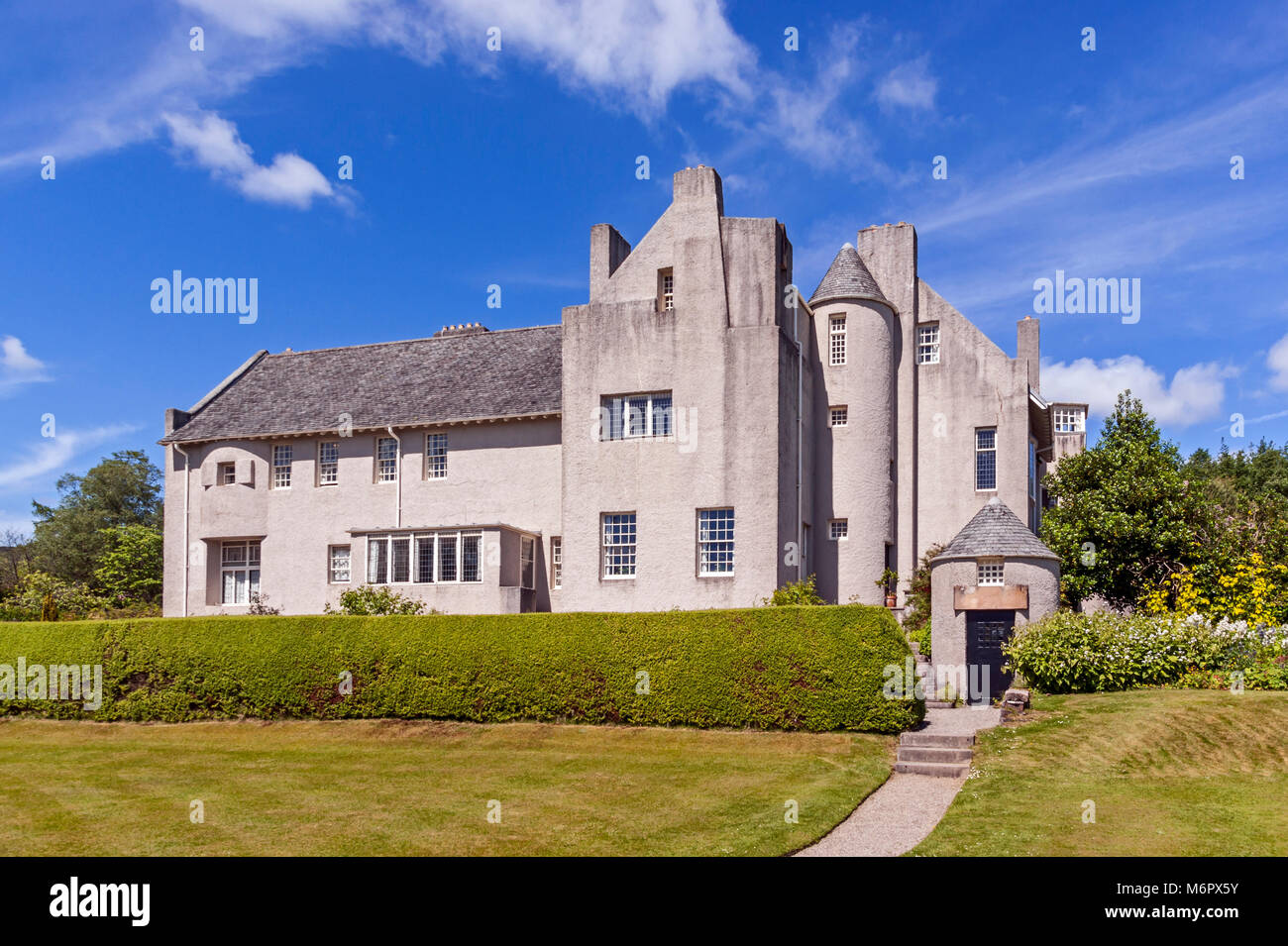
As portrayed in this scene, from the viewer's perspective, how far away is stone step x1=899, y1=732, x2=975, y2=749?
2164 cm

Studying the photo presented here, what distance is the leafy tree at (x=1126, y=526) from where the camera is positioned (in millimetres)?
35688

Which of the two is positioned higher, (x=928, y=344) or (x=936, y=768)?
(x=928, y=344)

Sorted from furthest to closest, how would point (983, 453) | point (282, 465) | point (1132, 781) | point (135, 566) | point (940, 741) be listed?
point (135, 566) → point (282, 465) → point (983, 453) → point (940, 741) → point (1132, 781)

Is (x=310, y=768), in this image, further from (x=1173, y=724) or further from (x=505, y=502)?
(x=1173, y=724)

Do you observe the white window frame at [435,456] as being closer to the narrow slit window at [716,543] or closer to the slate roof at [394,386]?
the slate roof at [394,386]

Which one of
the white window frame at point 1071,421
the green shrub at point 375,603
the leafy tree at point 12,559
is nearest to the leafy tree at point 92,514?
the leafy tree at point 12,559

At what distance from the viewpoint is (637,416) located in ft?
101

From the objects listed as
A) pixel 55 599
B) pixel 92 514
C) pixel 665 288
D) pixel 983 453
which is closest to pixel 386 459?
pixel 665 288

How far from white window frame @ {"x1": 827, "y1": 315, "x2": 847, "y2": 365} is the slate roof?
9306mm

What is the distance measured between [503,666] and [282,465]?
15.5 metres

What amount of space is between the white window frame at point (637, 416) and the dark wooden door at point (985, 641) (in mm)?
10474

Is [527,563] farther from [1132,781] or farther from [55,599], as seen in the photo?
[55,599]

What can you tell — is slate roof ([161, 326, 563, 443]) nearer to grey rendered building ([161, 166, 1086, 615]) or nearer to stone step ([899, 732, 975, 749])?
grey rendered building ([161, 166, 1086, 615])
